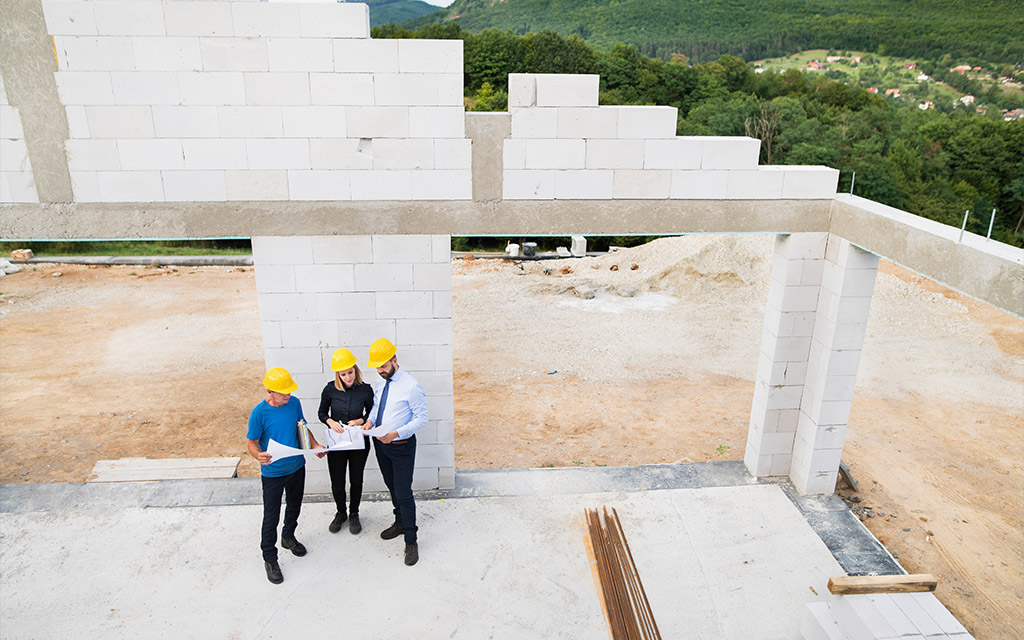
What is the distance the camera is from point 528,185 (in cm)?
618

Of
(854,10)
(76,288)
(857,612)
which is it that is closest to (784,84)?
(854,10)

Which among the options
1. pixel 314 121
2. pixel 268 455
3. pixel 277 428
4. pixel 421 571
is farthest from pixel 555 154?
pixel 421 571

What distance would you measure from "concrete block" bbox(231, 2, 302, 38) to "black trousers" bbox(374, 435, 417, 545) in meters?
3.70

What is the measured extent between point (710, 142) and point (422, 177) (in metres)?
2.83

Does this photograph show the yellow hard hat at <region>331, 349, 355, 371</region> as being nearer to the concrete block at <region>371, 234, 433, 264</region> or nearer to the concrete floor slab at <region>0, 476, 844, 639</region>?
the concrete block at <region>371, 234, 433, 264</region>

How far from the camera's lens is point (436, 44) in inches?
222

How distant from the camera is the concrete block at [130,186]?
5.78m

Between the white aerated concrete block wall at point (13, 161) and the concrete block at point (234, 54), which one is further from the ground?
the concrete block at point (234, 54)

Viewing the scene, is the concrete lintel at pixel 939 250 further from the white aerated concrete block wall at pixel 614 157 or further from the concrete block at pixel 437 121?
the concrete block at pixel 437 121

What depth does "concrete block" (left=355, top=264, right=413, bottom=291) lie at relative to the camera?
20.4ft

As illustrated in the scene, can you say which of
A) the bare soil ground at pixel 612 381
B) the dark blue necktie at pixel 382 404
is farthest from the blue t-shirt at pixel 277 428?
the bare soil ground at pixel 612 381

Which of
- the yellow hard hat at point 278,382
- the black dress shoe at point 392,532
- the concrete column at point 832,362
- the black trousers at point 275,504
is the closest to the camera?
the yellow hard hat at point 278,382

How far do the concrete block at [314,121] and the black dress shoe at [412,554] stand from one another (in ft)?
12.6

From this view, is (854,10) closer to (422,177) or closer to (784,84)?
(784,84)
